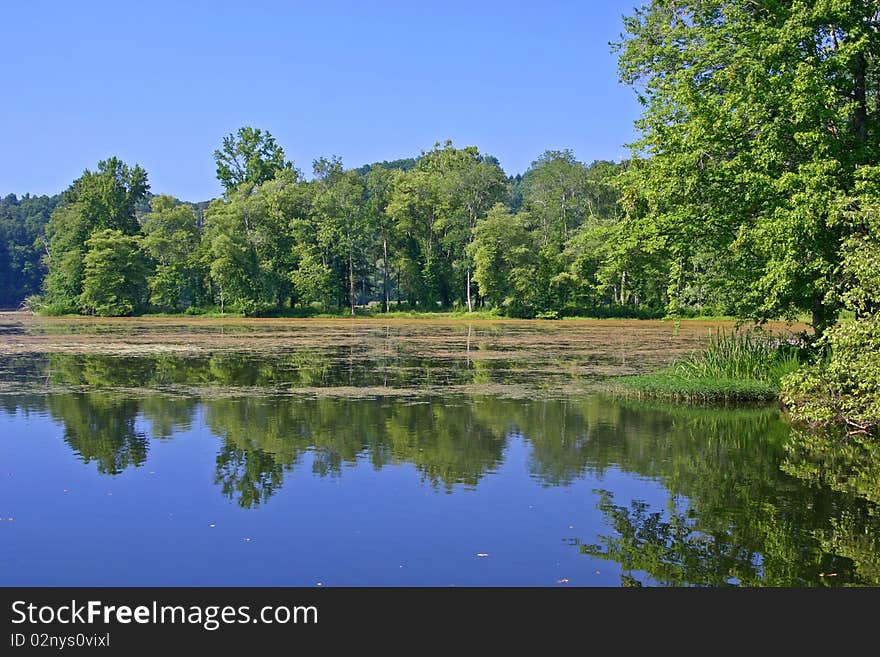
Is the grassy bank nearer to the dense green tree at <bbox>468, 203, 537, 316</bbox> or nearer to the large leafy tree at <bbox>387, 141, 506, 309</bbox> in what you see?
the dense green tree at <bbox>468, 203, 537, 316</bbox>

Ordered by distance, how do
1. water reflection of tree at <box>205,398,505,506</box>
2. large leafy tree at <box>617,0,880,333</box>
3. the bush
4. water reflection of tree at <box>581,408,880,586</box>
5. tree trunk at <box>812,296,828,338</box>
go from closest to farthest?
water reflection of tree at <box>581,408,880,586</box>
water reflection of tree at <box>205,398,505,506</box>
the bush
large leafy tree at <box>617,0,880,333</box>
tree trunk at <box>812,296,828,338</box>

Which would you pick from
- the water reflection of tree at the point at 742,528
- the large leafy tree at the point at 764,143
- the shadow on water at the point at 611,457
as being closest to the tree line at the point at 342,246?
the large leafy tree at the point at 764,143

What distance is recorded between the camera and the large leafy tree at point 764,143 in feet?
61.6

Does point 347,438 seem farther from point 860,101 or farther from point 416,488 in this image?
point 860,101

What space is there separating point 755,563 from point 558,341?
1514 inches

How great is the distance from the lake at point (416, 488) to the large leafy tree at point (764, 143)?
148 inches

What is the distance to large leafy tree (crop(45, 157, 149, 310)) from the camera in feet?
297

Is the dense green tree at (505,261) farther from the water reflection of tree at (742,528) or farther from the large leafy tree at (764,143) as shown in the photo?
the water reflection of tree at (742,528)

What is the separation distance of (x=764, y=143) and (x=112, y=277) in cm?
7613

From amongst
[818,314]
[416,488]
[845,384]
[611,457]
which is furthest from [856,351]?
[416,488]

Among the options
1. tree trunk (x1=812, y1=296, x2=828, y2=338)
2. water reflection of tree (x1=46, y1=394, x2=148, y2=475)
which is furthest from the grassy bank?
water reflection of tree (x1=46, y1=394, x2=148, y2=475)

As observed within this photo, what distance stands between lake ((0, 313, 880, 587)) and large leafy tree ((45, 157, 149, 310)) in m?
70.5
